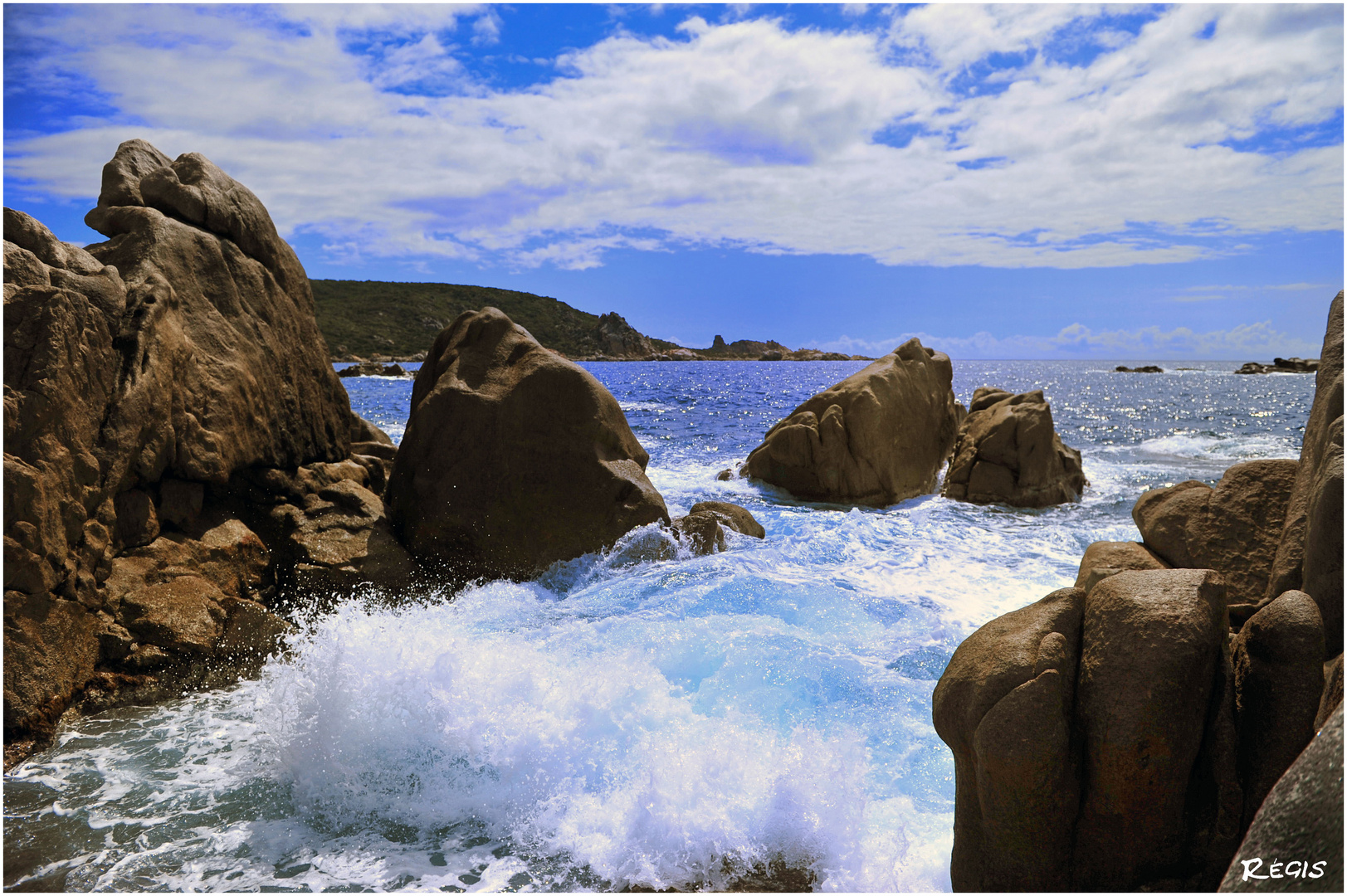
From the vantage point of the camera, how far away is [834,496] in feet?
44.9

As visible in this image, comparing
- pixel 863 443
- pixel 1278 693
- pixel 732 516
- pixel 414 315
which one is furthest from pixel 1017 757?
pixel 414 315

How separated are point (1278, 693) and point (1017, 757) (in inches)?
45.7

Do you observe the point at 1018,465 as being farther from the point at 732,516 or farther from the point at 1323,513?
the point at 1323,513

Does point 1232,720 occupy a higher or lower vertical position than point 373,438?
lower

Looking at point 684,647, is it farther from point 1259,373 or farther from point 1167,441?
point 1259,373

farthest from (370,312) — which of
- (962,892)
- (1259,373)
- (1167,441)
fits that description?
(1259,373)

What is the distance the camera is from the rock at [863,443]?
13.7 metres

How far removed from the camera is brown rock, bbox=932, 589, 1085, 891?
10.5 feet

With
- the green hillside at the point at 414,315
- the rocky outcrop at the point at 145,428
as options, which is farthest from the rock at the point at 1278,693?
the green hillside at the point at 414,315

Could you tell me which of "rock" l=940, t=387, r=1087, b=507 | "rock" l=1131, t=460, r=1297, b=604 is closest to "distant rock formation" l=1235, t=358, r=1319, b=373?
"rock" l=940, t=387, r=1087, b=507

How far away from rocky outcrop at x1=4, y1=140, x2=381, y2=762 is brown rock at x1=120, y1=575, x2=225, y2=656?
0.01 metres

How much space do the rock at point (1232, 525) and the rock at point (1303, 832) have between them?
2742 millimetres

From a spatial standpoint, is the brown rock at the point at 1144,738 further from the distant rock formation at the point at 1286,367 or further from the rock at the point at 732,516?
the distant rock formation at the point at 1286,367

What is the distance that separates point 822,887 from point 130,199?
9.15 meters
